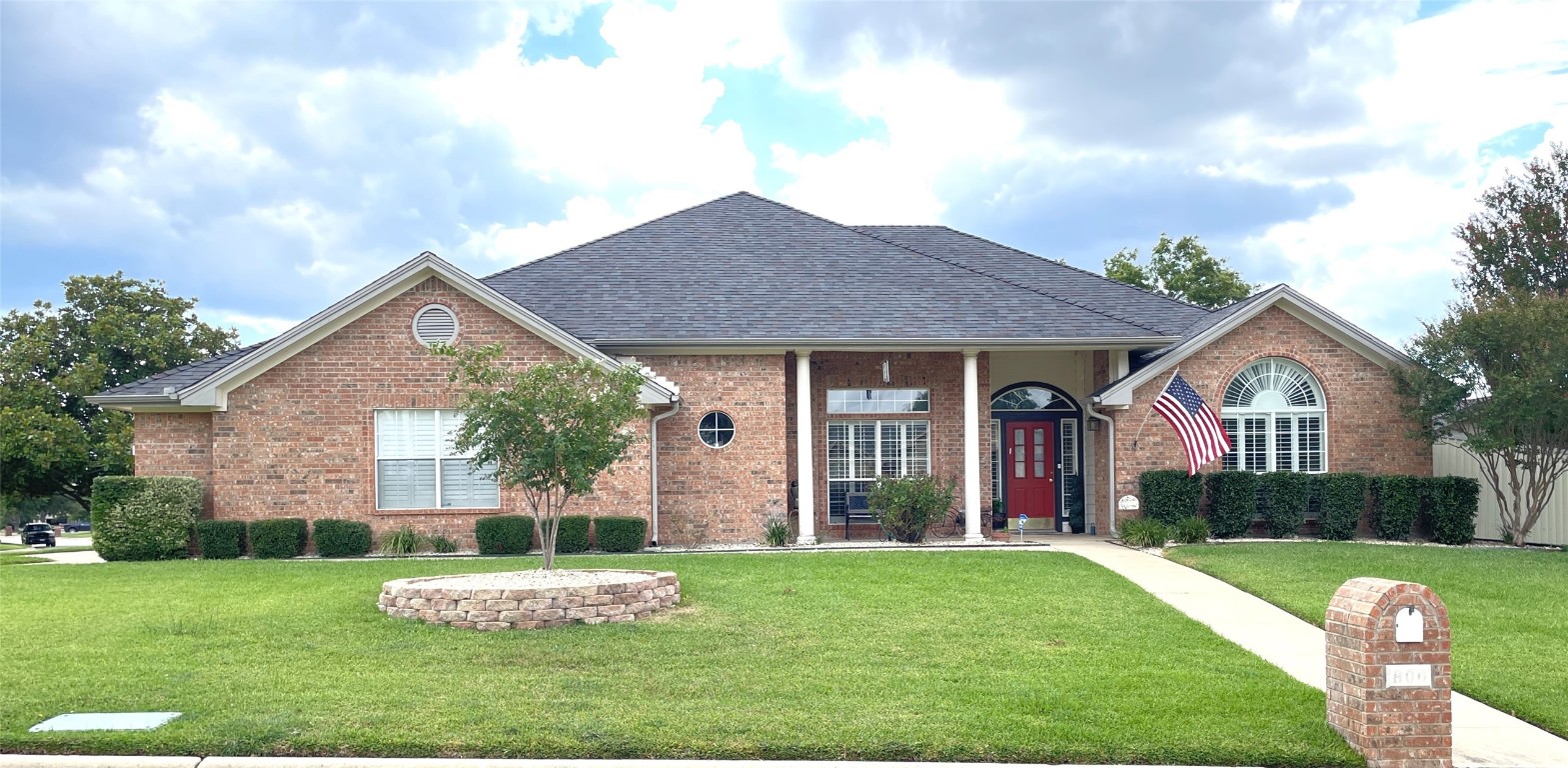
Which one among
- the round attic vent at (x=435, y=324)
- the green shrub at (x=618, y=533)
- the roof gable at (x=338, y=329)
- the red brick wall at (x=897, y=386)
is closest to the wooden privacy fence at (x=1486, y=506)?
the red brick wall at (x=897, y=386)

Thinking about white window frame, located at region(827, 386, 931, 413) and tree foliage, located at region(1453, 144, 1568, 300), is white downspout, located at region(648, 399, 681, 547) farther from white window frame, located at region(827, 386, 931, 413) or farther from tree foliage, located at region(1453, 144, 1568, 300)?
tree foliage, located at region(1453, 144, 1568, 300)

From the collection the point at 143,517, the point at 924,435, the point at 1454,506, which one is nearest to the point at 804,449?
the point at 924,435

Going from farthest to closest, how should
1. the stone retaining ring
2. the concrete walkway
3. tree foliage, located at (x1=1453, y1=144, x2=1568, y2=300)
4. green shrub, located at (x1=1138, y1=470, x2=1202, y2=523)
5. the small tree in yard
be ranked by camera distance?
1. tree foliage, located at (x1=1453, y1=144, x2=1568, y2=300)
2. green shrub, located at (x1=1138, y1=470, x2=1202, y2=523)
3. the small tree in yard
4. the stone retaining ring
5. the concrete walkway

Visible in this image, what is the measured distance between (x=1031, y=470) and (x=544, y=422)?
12.5 metres

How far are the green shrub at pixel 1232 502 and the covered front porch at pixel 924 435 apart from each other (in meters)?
2.07

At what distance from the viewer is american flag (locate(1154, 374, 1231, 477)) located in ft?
61.3

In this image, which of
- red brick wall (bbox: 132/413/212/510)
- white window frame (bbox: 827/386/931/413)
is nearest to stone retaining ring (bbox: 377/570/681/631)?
red brick wall (bbox: 132/413/212/510)

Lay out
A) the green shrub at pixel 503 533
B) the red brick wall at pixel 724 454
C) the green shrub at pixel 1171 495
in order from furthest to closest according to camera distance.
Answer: the red brick wall at pixel 724 454, the green shrub at pixel 1171 495, the green shrub at pixel 503 533

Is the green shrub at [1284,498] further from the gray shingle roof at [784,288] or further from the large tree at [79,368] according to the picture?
the large tree at [79,368]

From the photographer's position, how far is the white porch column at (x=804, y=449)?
19516mm

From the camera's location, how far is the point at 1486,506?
21125mm

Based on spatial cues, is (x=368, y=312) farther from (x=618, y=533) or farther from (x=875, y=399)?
(x=875, y=399)

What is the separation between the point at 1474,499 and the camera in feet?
Result: 64.5

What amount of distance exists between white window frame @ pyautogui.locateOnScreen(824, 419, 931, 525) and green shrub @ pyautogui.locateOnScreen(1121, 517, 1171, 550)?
3.70 meters
